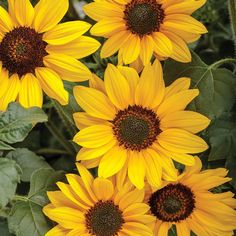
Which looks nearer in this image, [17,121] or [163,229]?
[17,121]

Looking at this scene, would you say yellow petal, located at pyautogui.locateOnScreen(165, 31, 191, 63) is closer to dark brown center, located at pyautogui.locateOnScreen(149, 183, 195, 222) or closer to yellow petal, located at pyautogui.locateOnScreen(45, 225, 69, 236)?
dark brown center, located at pyautogui.locateOnScreen(149, 183, 195, 222)

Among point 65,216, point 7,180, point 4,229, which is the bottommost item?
point 4,229

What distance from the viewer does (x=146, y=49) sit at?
1.08 meters

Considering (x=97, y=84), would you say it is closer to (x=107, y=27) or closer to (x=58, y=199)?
(x=107, y=27)

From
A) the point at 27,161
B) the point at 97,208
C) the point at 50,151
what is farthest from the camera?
the point at 50,151

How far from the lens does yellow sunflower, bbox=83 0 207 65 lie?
3.51 ft

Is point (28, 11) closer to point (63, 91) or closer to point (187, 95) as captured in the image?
point (63, 91)

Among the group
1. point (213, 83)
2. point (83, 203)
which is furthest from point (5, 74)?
point (213, 83)

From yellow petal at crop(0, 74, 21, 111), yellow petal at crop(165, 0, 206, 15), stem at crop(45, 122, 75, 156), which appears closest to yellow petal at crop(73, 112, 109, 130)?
yellow petal at crop(0, 74, 21, 111)

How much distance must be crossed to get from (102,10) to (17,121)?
8.8 inches

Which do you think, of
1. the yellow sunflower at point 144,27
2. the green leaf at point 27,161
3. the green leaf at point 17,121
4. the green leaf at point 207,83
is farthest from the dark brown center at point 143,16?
the green leaf at point 27,161

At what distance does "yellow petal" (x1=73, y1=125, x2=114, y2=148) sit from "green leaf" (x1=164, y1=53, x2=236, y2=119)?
0.17 metres

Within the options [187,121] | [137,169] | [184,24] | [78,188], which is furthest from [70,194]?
[184,24]

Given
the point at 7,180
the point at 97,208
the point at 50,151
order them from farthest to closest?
the point at 50,151 → the point at 97,208 → the point at 7,180
